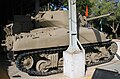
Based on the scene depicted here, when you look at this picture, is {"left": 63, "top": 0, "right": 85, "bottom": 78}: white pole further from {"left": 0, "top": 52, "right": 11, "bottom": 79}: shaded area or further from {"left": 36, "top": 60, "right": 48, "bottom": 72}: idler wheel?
{"left": 0, "top": 52, "right": 11, "bottom": 79}: shaded area

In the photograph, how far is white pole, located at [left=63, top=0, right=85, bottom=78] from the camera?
8813 mm

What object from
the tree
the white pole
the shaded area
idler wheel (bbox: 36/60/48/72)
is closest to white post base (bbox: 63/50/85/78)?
the white pole

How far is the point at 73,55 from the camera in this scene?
8.80 m

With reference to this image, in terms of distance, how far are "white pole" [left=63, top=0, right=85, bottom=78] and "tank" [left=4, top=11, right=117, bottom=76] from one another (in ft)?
2.97

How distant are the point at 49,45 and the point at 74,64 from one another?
1.36 m

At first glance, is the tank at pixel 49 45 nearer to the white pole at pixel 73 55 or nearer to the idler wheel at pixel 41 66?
the idler wheel at pixel 41 66

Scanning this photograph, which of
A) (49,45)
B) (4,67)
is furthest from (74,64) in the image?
(4,67)

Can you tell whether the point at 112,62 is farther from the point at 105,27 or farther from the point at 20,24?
the point at 105,27

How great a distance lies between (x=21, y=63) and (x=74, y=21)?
2.43 metres

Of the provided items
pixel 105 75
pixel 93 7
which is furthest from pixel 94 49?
pixel 93 7

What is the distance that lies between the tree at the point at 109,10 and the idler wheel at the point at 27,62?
20838mm

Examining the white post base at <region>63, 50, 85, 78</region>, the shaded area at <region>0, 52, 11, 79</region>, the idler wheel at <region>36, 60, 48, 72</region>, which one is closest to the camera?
the shaded area at <region>0, 52, 11, 79</region>

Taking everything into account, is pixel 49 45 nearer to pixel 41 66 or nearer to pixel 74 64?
pixel 41 66

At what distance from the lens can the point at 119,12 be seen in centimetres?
2894
